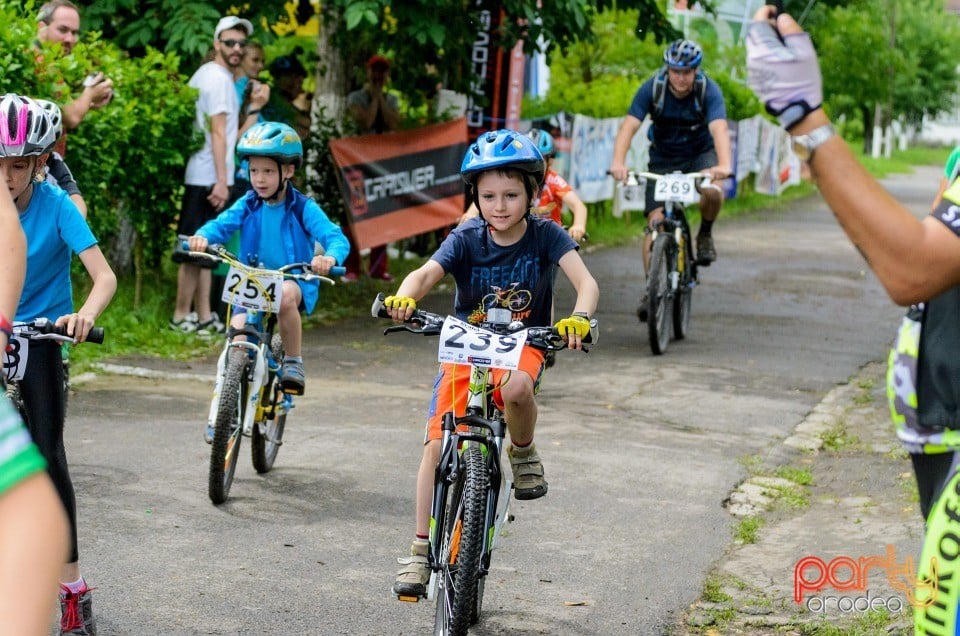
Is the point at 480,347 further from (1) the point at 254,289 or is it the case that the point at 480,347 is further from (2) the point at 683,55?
(2) the point at 683,55

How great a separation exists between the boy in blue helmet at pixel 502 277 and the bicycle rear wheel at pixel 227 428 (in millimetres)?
1553

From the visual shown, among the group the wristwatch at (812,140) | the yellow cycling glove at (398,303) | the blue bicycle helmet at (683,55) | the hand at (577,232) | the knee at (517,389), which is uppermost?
the blue bicycle helmet at (683,55)

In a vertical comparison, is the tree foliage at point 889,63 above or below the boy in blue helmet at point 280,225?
above

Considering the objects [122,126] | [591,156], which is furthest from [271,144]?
[591,156]

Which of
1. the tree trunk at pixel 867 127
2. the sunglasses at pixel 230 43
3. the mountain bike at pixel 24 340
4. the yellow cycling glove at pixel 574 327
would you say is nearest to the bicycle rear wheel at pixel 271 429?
the mountain bike at pixel 24 340

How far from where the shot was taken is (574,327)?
4883mm

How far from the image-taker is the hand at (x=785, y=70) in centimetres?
279

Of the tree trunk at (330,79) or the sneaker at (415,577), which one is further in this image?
the tree trunk at (330,79)

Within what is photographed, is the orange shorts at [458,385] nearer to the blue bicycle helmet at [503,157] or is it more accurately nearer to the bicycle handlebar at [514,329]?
the bicycle handlebar at [514,329]

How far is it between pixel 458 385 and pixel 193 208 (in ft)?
21.9

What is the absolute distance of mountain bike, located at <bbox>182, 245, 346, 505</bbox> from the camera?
671 cm

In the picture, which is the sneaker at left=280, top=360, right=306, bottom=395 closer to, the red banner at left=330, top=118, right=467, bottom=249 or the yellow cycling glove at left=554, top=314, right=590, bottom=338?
the yellow cycling glove at left=554, top=314, right=590, bottom=338

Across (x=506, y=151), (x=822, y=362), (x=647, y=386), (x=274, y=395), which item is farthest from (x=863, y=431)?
(x=506, y=151)

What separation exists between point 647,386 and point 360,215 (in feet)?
13.6
